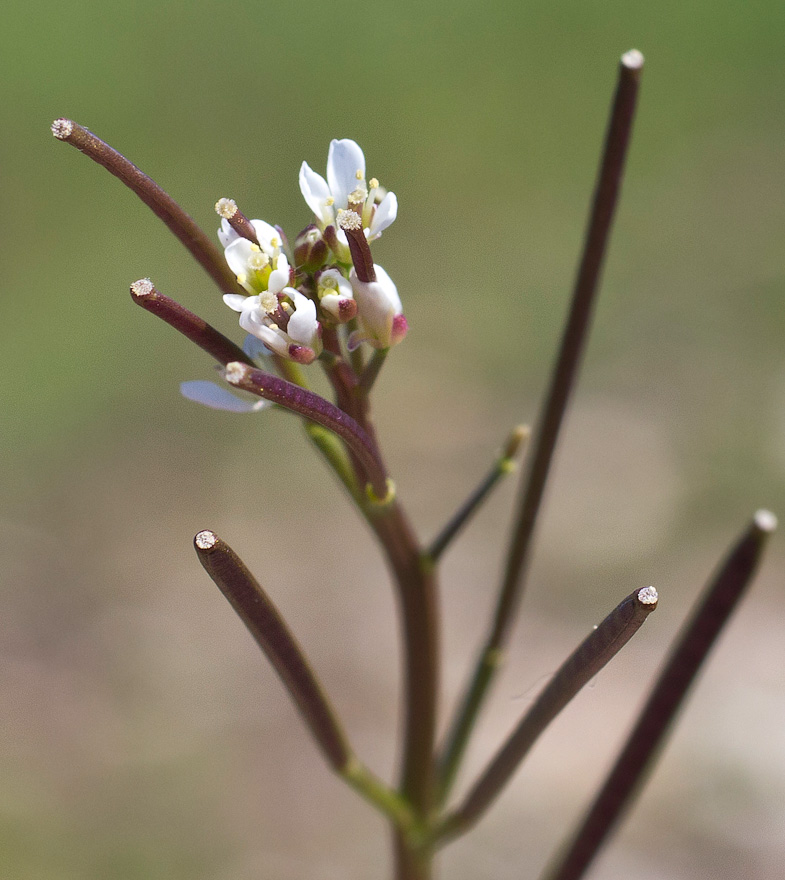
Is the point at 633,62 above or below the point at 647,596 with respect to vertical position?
above

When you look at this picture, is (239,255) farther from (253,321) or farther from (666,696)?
(666,696)

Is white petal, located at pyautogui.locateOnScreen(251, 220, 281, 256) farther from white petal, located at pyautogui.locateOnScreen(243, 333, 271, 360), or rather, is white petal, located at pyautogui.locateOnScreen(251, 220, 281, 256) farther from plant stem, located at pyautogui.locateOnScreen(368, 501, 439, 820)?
plant stem, located at pyautogui.locateOnScreen(368, 501, 439, 820)

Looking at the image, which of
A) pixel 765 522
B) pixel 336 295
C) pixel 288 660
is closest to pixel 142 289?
pixel 336 295

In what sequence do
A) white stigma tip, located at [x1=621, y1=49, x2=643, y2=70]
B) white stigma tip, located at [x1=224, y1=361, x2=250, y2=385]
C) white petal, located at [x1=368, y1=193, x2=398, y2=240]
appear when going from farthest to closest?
white stigma tip, located at [x1=621, y1=49, x2=643, y2=70], white petal, located at [x1=368, y1=193, x2=398, y2=240], white stigma tip, located at [x1=224, y1=361, x2=250, y2=385]

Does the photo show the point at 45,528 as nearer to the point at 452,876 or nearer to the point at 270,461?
the point at 270,461

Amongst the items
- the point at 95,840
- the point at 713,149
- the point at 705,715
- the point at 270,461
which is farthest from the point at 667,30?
the point at 95,840

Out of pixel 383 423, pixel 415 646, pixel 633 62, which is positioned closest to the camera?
pixel 633 62

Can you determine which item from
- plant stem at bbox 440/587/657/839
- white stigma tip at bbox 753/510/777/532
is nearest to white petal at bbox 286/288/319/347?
plant stem at bbox 440/587/657/839
